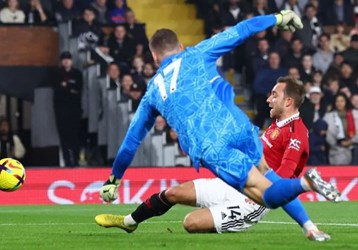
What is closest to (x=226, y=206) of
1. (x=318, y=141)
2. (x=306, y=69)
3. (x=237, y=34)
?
(x=237, y=34)

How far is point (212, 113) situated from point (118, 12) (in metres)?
13.7

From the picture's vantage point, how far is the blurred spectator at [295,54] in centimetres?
2275

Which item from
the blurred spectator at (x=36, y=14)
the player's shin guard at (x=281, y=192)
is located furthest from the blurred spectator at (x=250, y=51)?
the player's shin guard at (x=281, y=192)

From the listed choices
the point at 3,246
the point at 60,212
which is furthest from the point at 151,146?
the point at 3,246

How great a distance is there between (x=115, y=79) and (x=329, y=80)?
422cm

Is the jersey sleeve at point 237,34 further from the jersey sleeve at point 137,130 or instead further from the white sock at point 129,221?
the white sock at point 129,221

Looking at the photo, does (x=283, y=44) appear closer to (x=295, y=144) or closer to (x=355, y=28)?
(x=355, y=28)

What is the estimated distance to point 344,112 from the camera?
2158cm

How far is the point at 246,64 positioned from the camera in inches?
922

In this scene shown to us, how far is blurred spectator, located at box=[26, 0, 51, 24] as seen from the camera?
22.4 meters

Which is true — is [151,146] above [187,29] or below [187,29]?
below

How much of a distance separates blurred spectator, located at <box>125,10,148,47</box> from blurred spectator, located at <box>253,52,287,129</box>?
7.72ft

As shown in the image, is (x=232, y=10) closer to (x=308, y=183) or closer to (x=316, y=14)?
(x=316, y=14)

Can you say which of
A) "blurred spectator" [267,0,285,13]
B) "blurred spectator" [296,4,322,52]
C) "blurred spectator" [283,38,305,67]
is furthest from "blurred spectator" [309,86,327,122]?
"blurred spectator" [267,0,285,13]
